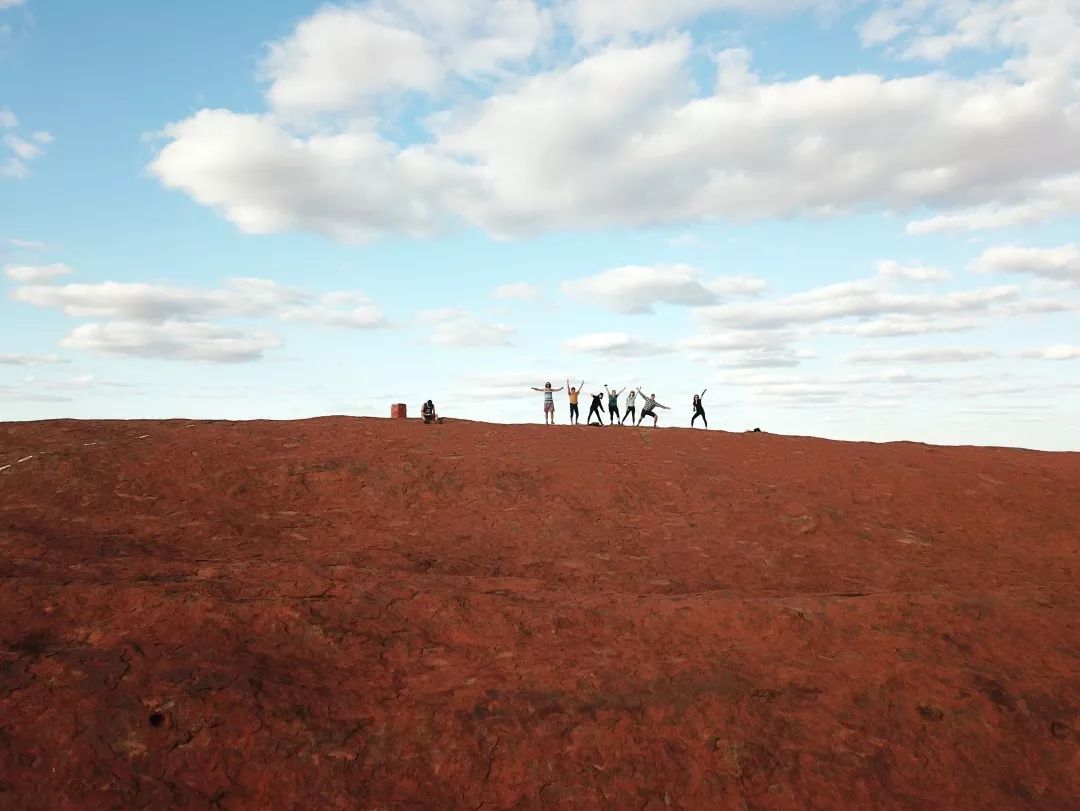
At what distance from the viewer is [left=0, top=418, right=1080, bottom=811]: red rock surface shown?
6.87 metres

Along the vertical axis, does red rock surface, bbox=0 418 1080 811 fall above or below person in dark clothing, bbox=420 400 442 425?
below

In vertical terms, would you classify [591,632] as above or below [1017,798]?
above

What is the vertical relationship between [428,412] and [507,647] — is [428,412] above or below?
above

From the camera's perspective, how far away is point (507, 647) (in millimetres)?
9156

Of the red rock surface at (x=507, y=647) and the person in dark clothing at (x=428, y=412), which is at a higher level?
the person in dark clothing at (x=428, y=412)

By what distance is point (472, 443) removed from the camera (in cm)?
2144

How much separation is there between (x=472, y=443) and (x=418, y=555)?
8522 mm

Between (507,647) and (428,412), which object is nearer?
(507,647)

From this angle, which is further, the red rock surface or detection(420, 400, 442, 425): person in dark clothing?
detection(420, 400, 442, 425): person in dark clothing

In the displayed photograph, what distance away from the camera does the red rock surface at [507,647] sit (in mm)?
6867

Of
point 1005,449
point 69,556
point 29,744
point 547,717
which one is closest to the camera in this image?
point 29,744

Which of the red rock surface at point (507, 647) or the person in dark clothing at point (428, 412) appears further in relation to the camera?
the person in dark clothing at point (428, 412)

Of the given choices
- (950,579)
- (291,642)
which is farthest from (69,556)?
(950,579)

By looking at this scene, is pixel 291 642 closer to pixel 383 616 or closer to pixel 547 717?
pixel 383 616
